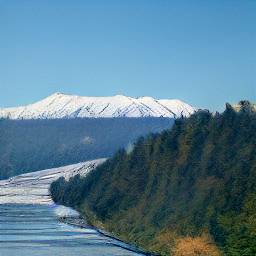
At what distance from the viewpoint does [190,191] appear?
13325cm

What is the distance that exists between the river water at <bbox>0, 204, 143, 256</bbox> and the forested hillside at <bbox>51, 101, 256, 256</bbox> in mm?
5031

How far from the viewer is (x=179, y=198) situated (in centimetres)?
13525

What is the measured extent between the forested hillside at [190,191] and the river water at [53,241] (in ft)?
16.5

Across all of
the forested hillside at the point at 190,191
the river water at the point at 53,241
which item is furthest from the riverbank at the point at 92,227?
the forested hillside at the point at 190,191

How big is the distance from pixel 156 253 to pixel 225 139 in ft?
113

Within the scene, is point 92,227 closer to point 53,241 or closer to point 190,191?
point 53,241

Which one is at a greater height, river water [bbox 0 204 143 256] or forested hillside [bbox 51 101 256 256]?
forested hillside [bbox 51 101 256 256]

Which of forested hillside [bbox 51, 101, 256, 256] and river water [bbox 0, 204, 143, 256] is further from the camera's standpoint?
river water [bbox 0, 204, 143, 256]

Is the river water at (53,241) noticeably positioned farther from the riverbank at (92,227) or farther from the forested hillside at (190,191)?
the forested hillside at (190,191)

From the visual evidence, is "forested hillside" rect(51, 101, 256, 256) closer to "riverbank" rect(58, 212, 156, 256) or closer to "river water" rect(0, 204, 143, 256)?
"riverbank" rect(58, 212, 156, 256)

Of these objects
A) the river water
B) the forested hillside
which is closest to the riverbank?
the river water

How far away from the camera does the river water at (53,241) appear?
4856 inches

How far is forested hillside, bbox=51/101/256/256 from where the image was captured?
105 m

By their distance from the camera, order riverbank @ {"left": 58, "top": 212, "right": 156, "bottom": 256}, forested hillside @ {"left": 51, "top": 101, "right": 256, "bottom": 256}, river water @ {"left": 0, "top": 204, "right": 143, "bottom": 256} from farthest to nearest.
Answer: riverbank @ {"left": 58, "top": 212, "right": 156, "bottom": 256}
river water @ {"left": 0, "top": 204, "right": 143, "bottom": 256}
forested hillside @ {"left": 51, "top": 101, "right": 256, "bottom": 256}
